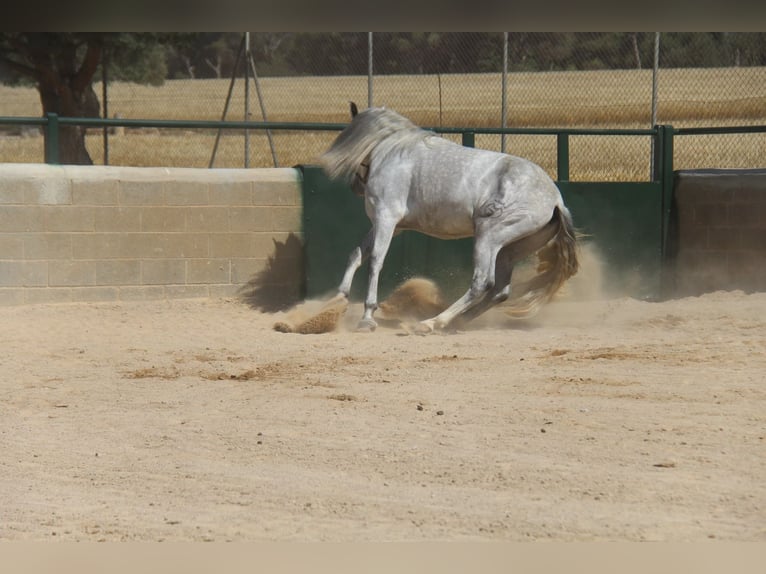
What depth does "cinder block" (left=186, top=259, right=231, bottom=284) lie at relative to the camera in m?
9.35

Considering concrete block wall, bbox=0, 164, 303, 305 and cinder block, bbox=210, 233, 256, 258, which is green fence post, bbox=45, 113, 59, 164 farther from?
cinder block, bbox=210, 233, 256, 258

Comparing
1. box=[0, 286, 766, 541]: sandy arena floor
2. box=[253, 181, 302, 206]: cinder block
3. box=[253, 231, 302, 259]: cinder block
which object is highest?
box=[253, 181, 302, 206]: cinder block

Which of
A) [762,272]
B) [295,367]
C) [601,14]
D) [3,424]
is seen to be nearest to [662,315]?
[762,272]

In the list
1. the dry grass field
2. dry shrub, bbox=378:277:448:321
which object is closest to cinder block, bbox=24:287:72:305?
dry shrub, bbox=378:277:448:321

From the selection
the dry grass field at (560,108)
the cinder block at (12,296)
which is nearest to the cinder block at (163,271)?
the cinder block at (12,296)

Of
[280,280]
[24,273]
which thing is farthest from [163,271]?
[24,273]

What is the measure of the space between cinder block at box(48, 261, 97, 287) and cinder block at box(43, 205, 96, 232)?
0.90 feet

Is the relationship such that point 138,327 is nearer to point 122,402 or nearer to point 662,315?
point 122,402

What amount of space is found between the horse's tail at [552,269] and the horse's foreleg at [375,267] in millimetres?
1064

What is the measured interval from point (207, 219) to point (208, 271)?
0.43 m

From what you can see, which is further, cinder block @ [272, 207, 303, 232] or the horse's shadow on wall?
cinder block @ [272, 207, 303, 232]

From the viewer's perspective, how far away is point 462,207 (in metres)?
8.52

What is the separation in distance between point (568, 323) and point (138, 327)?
3356 mm

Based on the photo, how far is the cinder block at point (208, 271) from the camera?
9352 mm
